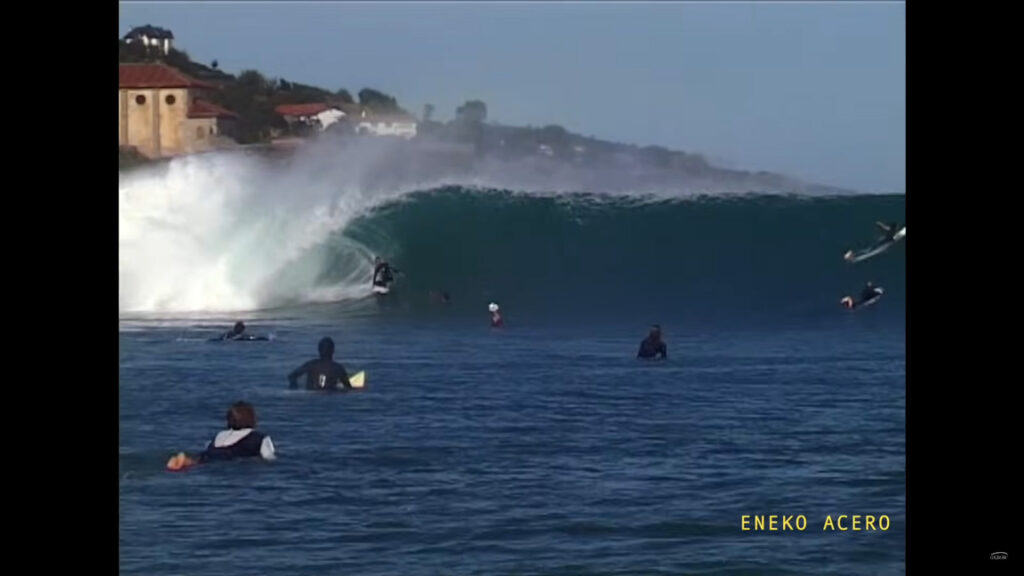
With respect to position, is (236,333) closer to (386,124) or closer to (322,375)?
(322,375)

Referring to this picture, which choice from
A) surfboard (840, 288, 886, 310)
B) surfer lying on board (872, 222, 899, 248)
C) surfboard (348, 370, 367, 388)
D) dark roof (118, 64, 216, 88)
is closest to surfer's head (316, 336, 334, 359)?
surfboard (348, 370, 367, 388)

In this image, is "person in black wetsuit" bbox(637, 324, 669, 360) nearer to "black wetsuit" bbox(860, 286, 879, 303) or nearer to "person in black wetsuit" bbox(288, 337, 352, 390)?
"black wetsuit" bbox(860, 286, 879, 303)

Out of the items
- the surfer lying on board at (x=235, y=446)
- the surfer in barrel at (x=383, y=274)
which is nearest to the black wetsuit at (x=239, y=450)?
the surfer lying on board at (x=235, y=446)

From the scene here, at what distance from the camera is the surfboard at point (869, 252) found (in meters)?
6.02

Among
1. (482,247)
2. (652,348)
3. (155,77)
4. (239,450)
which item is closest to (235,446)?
(239,450)

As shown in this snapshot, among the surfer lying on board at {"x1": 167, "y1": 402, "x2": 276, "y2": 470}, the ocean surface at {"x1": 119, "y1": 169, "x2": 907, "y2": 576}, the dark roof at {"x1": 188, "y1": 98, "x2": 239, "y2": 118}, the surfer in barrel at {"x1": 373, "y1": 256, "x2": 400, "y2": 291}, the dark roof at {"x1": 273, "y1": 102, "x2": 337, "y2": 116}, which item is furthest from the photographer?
the surfer in barrel at {"x1": 373, "y1": 256, "x2": 400, "y2": 291}

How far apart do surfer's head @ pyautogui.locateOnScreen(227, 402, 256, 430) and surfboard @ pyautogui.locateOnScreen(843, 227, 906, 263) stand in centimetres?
228

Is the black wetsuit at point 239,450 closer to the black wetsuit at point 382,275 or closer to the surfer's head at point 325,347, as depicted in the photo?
the surfer's head at point 325,347

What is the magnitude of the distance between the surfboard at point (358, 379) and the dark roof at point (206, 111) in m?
1.06

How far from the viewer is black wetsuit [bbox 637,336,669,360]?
5996 mm

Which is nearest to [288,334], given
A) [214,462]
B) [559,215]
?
[214,462]

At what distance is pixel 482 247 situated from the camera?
6.18 m
